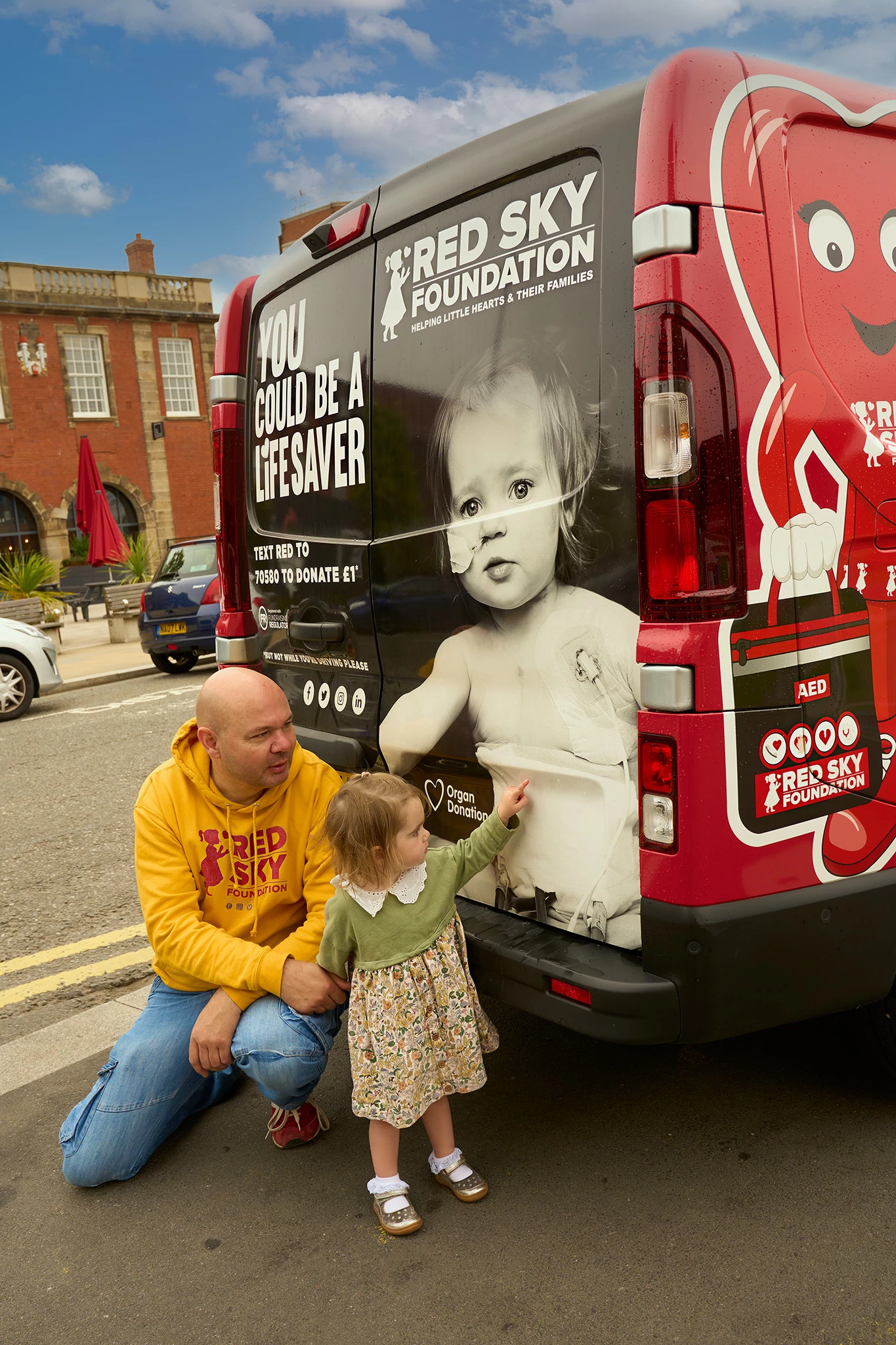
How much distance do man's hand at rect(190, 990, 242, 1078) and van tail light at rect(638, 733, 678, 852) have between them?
46.1 inches

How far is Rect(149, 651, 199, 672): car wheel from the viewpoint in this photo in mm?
13133

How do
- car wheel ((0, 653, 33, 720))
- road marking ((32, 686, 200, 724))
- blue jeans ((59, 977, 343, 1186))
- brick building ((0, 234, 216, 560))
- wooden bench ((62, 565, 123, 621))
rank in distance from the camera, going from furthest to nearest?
brick building ((0, 234, 216, 560)) → wooden bench ((62, 565, 123, 621)) → road marking ((32, 686, 200, 724)) → car wheel ((0, 653, 33, 720)) → blue jeans ((59, 977, 343, 1186))

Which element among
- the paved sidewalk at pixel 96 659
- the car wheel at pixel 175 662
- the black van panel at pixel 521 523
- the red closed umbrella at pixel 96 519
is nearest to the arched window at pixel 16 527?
the red closed umbrella at pixel 96 519

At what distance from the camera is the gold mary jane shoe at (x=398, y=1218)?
8.04 feet

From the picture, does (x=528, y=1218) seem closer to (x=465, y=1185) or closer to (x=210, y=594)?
(x=465, y=1185)

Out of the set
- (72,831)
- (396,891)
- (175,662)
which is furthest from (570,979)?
(175,662)

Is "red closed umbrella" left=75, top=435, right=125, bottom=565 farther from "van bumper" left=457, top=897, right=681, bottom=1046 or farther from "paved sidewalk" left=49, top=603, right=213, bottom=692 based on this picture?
"van bumper" left=457, top=897, right=681, bottom=1046

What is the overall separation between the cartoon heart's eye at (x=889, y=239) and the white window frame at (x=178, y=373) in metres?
31.8

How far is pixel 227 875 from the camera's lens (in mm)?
2896

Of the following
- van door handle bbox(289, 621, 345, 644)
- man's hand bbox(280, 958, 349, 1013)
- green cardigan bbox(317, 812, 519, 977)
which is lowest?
man's hand bbox(280, 958, 349, 1013)

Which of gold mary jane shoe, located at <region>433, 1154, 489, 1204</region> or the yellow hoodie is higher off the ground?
the yellow hoodie

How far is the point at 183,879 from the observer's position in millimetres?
2824

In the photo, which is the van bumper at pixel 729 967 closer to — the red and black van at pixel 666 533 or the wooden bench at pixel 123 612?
the red and black van at pixel 666 533

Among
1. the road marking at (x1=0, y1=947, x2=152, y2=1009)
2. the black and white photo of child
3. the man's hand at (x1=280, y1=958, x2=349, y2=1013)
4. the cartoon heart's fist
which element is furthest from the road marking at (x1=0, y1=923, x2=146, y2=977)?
the cartoon heart's fist
